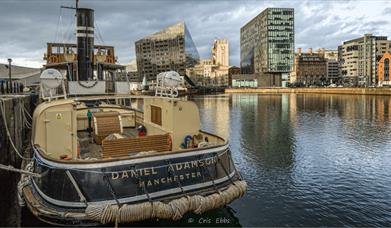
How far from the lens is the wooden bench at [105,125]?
54.4 ft

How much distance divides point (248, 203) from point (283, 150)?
14175 mm

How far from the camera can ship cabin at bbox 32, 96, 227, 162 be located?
12.4 metres

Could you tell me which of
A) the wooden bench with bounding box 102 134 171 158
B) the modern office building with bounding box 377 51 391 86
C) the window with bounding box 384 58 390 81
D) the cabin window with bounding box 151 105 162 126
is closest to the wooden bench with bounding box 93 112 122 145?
the cabin window with bounding box 151 105 162 126

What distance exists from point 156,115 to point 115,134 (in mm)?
2400

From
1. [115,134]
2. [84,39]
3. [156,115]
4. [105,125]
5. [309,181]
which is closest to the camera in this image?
[115,134]

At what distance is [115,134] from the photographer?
14.6 meters

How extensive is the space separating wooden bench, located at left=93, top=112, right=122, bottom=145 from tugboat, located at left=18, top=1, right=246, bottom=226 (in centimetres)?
11

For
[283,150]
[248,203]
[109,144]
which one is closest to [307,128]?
[283,150]

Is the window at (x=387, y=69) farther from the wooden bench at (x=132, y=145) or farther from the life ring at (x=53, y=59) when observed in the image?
the wooden bench at (x=132, y=145)

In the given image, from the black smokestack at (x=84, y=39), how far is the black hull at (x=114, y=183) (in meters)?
14.2

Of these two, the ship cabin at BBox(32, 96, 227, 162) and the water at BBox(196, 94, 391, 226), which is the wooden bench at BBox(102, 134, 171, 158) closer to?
the ship cabin at BBox(32, 96, 227, 162)

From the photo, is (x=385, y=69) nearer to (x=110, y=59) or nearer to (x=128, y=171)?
(x=110, y=59)

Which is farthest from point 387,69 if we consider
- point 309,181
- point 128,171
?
point 128,171

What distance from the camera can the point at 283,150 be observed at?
97.6ft
